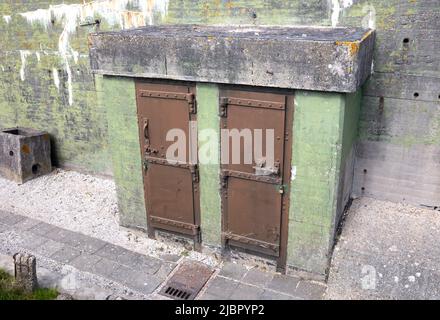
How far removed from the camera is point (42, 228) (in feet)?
21.4

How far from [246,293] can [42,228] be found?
328cm

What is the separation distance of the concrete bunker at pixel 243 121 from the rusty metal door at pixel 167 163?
0.05 ft

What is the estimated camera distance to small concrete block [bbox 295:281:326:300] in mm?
5031

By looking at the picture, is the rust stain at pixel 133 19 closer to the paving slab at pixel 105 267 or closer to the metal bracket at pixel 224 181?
the metal bracket at pixel 224 181

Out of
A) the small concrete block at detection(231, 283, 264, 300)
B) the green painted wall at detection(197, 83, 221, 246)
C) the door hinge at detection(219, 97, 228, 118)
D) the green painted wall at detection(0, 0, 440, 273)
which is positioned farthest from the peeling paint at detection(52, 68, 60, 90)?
the small concrete block at detection(231, 283, 264, 300)

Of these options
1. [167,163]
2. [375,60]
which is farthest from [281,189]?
[375,60]

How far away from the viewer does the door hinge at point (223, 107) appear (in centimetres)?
502

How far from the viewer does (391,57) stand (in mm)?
5363

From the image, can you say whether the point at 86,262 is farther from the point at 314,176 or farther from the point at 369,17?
the point at 369,17

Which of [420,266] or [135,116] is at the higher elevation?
[135,116]

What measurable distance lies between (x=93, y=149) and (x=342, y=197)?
4.60m

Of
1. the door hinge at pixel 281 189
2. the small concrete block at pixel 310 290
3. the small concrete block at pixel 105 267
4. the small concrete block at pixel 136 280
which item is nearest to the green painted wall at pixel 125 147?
the small concrete block at pixel 105 267
